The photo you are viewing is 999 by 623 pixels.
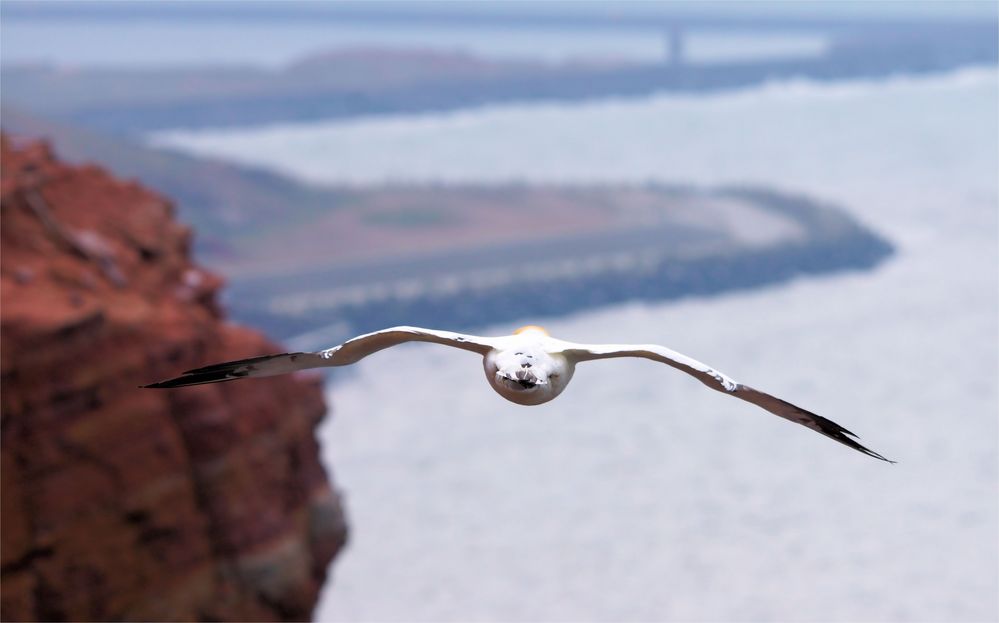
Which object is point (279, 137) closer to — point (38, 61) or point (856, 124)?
point (38, 61)

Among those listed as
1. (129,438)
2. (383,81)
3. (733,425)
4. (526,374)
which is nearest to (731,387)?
(526,374)

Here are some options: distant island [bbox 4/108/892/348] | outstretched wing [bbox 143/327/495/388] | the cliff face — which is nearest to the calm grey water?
distant island [bbox 4/108/892/348]

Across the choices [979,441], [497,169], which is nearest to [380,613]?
[979,441]

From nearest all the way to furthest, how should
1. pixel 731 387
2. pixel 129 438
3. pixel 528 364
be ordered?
pixel 731 387 < pixel 528 364 < pixel 129 438

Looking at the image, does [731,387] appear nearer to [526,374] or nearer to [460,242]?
[526,374]

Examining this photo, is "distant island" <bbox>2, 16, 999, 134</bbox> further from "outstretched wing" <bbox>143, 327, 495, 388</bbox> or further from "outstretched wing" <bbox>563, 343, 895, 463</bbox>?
"outstretched wing" <bbox>563, 343, 895, 463</bbox>
